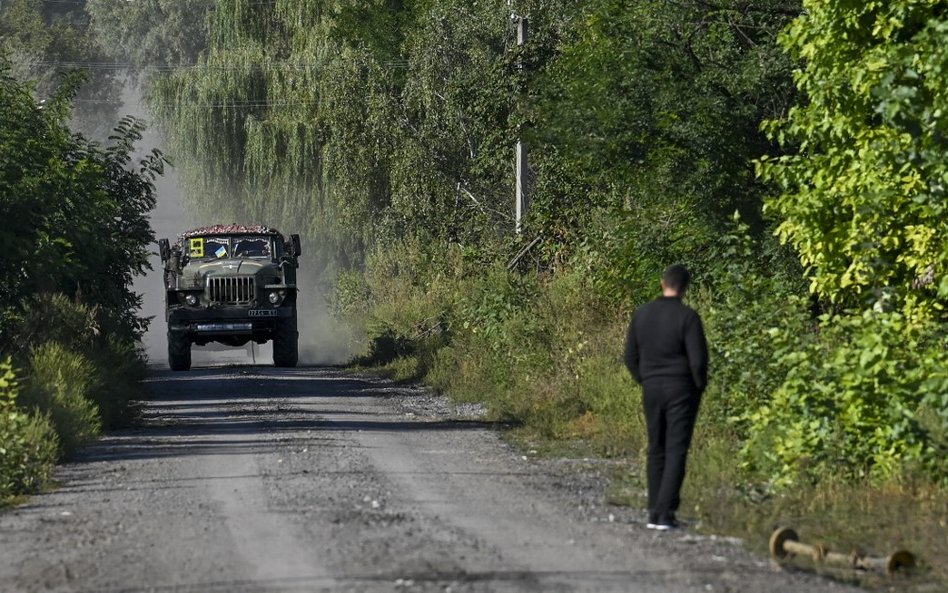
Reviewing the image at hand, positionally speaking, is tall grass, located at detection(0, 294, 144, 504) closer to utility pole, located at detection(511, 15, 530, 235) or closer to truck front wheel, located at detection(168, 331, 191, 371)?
truck front wheel, located at detection(168, 331, 191, 371)

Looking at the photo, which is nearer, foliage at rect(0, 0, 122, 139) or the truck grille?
the truck grille

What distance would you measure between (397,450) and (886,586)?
7.65m

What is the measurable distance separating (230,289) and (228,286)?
2.9 inches

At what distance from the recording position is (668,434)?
35.6 feet

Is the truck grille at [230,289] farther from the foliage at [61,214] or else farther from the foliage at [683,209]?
the foliage at [683,209]

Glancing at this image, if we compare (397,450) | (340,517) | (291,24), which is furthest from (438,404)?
(291,24)

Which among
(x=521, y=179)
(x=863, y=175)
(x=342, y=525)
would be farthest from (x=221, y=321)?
(x=342, y=525)

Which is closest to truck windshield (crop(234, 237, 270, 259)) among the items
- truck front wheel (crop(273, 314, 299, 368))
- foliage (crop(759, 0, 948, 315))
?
truck front wheel (crop(273, 314, 299, 368))

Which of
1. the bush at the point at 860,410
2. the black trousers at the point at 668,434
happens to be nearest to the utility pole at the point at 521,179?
the bush at the point at 860,410

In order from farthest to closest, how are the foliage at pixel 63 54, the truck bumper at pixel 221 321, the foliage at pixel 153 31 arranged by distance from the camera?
1. the foliage at pixel 153 31
2. the foliage at pixel 63 54
3. the truck bumper at pixel 221 321

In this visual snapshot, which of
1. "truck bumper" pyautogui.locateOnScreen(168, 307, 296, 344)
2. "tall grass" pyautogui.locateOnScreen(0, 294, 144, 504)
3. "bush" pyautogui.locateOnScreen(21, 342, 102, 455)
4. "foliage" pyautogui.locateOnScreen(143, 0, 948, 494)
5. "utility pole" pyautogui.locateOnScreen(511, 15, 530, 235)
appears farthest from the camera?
"truck bumper" pyautogui.locateOnScreen(168, 307, 296, 344)

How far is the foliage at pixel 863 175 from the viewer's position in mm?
13391

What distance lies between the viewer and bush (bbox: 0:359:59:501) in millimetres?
13883

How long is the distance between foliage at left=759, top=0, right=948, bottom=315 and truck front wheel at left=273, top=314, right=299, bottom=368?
1823 cm
